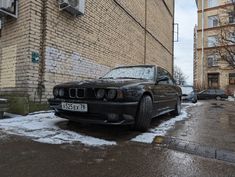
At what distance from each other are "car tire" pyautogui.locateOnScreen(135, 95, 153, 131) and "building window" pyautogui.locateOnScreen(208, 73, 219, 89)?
34688 millimetres

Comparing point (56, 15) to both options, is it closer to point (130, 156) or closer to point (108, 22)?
point (108, 22)

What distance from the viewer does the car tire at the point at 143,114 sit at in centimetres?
427

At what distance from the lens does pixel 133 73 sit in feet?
18.2

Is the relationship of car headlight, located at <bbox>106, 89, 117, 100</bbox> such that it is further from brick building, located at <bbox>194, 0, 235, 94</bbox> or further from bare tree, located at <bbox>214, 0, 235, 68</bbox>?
brick building, located at <bbox>194, 0, 235, 94</bbox>

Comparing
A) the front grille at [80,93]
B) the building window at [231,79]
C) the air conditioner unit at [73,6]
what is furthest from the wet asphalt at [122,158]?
the building window at [231,79]

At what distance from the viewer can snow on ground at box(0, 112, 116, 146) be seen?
3.63 m

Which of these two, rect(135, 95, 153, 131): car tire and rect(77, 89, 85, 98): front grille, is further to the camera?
rect(135, 95, 153, 131): car tire

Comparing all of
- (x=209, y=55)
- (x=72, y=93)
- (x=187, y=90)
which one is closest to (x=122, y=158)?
(x=72, y=93)

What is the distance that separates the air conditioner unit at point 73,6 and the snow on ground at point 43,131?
327cm

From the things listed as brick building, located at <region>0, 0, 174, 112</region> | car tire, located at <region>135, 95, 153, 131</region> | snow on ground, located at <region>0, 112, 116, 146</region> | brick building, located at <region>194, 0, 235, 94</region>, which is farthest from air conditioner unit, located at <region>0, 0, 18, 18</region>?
brick building, located at <region>194, 0, 235, 94</region>

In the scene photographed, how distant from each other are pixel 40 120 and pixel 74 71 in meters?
2.68

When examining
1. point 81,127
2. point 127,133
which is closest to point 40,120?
point 81,127

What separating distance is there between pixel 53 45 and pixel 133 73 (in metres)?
2.45

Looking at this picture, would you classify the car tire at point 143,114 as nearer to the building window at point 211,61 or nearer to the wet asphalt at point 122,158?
the wet asphalt at point 122,158
